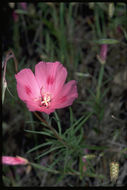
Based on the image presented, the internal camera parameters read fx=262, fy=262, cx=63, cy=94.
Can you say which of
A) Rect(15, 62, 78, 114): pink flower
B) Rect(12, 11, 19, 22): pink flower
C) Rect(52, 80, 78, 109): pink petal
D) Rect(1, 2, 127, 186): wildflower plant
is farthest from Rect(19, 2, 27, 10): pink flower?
Rect(52, 80, 78, 109): pink petal

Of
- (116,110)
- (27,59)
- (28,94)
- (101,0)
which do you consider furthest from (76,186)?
(101,0)

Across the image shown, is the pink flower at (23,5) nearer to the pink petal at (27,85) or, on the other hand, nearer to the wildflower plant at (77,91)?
the wildflower plant at (77,91)

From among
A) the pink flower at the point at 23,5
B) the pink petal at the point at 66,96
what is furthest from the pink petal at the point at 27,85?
the pink flower at the point at 23,5

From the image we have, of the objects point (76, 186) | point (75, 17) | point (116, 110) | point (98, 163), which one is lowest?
point (76, 186)

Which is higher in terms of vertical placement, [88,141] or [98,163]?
[88,141]

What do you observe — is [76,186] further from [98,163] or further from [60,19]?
[60,19]

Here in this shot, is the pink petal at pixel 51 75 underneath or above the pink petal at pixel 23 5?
underneath

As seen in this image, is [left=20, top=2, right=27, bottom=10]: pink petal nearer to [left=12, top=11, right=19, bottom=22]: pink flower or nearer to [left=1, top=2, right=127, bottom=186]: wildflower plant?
[left=1, top=2, right=127, bottom=186]: wildflower plant
